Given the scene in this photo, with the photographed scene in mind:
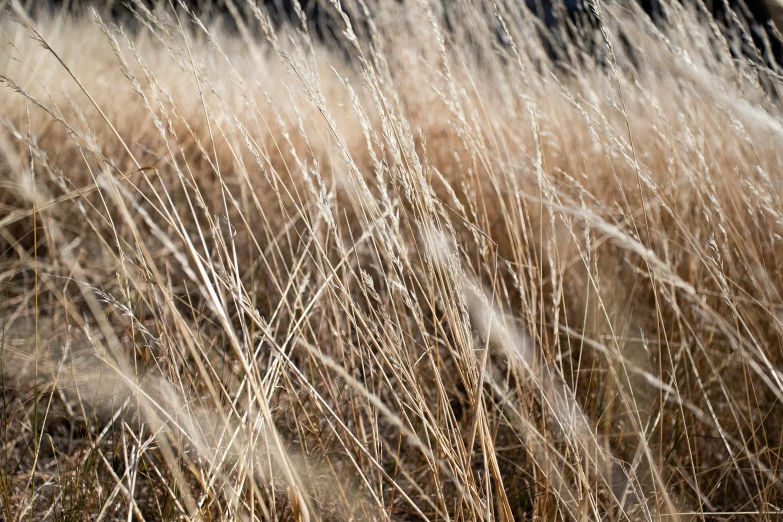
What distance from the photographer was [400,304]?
1.25m

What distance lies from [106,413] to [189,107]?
1.73 m

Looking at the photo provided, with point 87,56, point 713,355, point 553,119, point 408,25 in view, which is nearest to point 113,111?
point 87,56

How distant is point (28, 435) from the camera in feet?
3.73

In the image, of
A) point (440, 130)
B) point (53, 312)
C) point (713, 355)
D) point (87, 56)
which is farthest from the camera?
point (87, 56)

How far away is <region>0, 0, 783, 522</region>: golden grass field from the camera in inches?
28.2

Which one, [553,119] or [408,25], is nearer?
[553,119]

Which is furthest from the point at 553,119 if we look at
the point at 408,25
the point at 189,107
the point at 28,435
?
the point at 28,435

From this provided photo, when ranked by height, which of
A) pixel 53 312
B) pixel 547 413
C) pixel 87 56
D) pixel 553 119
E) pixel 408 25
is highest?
pixel 87 56

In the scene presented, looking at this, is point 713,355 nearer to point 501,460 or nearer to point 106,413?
point 501,460

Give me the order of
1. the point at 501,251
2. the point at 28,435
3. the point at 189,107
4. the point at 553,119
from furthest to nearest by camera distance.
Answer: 1. the point at 189,107
2. the point at 553,119
3. the point at 501,251
4. the point at 28,435

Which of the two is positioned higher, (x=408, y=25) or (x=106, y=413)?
(x=408, y=25)

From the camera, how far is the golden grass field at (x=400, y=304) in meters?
0.72

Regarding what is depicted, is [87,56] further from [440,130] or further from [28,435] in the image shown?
[28,435]

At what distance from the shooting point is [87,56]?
2.96m
